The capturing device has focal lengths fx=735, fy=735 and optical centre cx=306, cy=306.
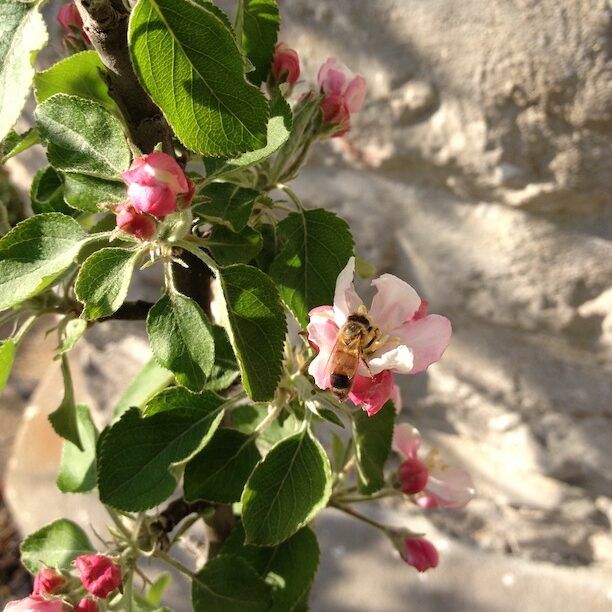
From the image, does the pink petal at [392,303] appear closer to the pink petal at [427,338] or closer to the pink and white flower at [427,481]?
the pink petal at [427,338]

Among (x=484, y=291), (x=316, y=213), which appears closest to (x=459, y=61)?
(x=484, y=291)

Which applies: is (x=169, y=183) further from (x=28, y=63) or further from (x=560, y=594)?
(x=560, y=594)

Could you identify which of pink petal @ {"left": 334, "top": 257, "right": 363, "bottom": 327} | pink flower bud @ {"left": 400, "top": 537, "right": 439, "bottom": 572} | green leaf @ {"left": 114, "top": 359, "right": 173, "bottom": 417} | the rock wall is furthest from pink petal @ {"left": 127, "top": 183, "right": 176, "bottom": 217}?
the rock wall

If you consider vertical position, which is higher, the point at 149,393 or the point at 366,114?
the point at 366,114

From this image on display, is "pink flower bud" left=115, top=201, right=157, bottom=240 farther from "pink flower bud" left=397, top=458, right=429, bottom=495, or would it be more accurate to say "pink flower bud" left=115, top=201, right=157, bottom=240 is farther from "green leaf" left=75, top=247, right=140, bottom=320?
"pink flower bud" left=397, top=458, right=429, bottom=495

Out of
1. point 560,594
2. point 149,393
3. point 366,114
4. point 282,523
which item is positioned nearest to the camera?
point 282,523

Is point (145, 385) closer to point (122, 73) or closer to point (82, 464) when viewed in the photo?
point (82, 464)

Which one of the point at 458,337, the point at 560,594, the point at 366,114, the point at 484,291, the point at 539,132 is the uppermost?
the point at 539,132
